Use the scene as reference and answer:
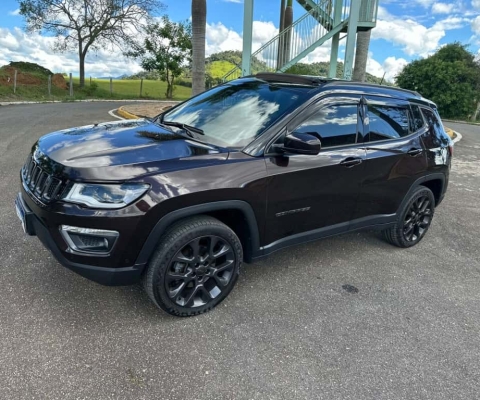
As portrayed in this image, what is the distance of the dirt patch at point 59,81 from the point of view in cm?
2744

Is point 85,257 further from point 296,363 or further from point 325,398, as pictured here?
point 325,398

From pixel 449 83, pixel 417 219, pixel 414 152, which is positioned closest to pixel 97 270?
pixel 414 152

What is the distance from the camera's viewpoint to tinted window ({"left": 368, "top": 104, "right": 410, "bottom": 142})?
3574 mm

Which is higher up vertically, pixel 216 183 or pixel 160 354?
pixel 216 183

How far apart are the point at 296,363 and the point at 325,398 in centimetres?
30

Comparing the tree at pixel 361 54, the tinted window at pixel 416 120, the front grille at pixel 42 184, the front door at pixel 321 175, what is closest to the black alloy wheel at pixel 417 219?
the tinted window at pixel 416 120

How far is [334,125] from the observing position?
3301 mm

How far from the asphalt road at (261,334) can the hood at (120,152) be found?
1071mm

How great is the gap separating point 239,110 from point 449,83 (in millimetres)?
33505

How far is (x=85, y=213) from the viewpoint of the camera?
2.33 m

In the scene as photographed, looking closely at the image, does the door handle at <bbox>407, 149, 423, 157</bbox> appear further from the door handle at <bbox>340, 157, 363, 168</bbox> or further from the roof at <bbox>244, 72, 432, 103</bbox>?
the door handle at <bbox>340, 157, 363, 168</bbox>

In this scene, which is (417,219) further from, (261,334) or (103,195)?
(103,195)

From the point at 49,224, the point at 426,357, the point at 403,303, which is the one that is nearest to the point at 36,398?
the point at 49,224

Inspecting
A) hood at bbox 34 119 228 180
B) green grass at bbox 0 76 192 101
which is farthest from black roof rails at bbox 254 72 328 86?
green grass at bbox 0 76 192 101
